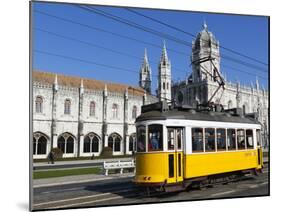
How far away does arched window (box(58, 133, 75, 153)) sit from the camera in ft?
37.6

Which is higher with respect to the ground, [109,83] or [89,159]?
[109,83]

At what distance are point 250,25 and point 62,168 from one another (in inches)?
287

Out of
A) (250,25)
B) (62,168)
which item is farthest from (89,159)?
(250,25)

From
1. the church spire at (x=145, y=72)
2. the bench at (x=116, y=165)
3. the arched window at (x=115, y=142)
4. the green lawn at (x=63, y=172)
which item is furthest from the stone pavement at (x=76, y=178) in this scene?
the church spire at (x=145, y=72)

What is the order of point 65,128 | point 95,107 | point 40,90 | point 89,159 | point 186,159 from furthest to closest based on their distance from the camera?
point 95,107 < point 65,128 < point 89,159 < point 40,90 < point 186,159

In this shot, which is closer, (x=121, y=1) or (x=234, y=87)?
(x=121, y=1)

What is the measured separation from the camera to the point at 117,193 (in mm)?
9359

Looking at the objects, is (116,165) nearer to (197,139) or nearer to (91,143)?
(91,143)

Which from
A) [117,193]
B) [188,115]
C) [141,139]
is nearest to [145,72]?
[188,115]

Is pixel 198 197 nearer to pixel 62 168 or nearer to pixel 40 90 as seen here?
pixel 62 168

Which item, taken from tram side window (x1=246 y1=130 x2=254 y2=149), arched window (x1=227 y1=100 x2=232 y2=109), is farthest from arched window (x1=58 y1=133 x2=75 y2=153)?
tram side window (x1=246 y1=130 x2=254 y2=149)

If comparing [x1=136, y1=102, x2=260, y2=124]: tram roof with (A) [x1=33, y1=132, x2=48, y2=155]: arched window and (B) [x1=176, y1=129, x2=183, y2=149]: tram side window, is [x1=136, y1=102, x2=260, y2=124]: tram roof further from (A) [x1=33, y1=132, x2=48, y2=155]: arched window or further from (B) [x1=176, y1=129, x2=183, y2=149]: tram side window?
(A) [x1=33, y1=132, x2=48, y2=155]: arched window

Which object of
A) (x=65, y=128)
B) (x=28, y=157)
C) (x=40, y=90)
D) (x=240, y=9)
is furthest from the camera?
(x=65, y=128)

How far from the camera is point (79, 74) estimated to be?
9.77 meters
